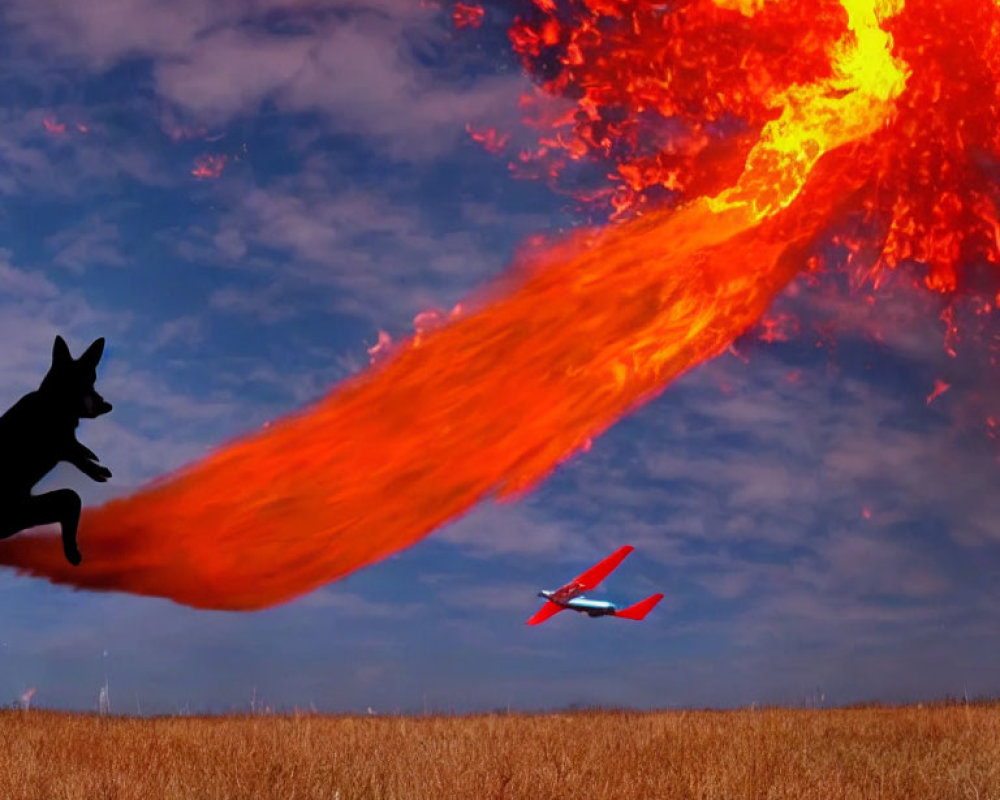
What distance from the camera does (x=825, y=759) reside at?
41.2 ft

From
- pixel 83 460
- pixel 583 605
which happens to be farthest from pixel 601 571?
pixel 83 460

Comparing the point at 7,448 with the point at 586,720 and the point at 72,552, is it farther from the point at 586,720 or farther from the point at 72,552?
the point at 586,720

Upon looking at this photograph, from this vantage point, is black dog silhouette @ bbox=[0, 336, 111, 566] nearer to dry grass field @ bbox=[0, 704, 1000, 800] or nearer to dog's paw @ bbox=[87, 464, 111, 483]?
dog's paw @ bbox=[87, 464, 111, 483]

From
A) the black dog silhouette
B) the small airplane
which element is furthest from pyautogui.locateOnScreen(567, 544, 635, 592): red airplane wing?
the black dog silhouette

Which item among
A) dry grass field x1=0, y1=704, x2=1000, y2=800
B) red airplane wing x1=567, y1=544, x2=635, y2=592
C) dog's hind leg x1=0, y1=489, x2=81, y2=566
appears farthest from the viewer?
red airplane wing x1=567, y1=544, x2=635, y2=592

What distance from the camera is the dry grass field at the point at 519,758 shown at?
33.2ft

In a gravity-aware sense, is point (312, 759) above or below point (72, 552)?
below

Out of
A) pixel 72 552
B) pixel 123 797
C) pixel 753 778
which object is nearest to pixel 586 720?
pixel 753 778

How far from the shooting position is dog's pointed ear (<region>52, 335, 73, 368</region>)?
9.01m

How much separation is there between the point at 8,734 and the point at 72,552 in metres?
8.57

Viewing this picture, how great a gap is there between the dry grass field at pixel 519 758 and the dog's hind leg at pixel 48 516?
251 cm

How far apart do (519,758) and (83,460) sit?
232 inches

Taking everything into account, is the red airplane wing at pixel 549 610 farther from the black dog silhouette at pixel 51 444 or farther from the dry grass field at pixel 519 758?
the black dog silhouette at pixel 51 444

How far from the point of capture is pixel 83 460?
891cm
